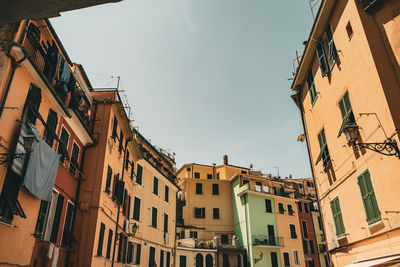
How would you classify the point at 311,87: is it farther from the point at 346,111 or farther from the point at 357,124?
the point at 357,124

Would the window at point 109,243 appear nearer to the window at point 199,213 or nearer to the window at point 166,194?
the window at point 166,194

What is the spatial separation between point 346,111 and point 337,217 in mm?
4923

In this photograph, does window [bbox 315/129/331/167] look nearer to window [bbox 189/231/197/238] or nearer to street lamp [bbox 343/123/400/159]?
street lamp [bbox 343/123/400/159]

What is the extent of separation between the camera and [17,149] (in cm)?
901

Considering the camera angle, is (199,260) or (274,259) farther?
(274,259)

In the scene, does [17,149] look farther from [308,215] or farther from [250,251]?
[308,215]

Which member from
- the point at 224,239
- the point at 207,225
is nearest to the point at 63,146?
the point at 207,225

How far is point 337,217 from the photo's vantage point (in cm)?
1344

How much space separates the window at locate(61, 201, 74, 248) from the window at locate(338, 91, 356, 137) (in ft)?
41.7

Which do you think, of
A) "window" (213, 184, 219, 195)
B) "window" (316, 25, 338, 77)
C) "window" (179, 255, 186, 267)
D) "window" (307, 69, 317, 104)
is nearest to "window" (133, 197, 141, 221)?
"window" (179, 255, 186, 267)

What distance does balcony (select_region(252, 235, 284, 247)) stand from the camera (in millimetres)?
37594

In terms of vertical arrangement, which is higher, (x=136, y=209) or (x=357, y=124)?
(x=357, y=124)

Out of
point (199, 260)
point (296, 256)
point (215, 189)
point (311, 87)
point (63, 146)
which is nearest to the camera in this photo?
point (63, 146)

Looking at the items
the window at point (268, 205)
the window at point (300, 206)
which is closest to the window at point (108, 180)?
the window at point (268, 205)
